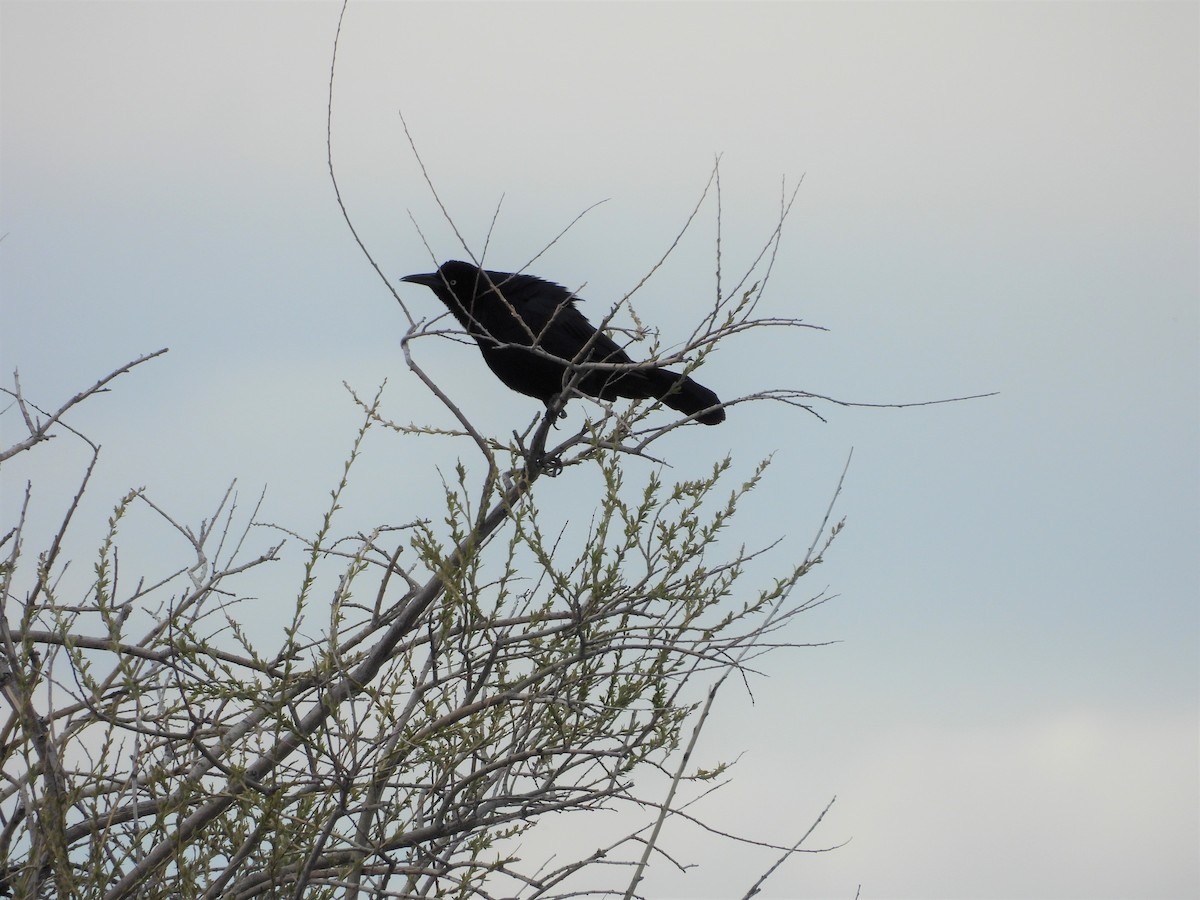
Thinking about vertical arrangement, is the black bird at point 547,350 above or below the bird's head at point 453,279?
below

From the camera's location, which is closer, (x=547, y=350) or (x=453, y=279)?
(x=547, y=350)

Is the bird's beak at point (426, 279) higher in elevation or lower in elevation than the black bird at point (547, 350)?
higher

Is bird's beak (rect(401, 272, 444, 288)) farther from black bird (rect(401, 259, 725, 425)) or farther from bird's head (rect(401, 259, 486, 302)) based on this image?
black bird (rect(401, 259, 725, 425))

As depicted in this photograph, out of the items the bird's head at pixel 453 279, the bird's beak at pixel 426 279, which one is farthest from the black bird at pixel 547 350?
the bird's beak at pixel 426 279

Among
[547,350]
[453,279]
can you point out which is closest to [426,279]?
[453,279]

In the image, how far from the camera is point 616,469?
13.9 ft

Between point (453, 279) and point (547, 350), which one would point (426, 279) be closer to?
point (453, 279)

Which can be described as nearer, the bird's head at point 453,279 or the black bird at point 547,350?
the black bird at point 547,350

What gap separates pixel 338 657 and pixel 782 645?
1.66 m

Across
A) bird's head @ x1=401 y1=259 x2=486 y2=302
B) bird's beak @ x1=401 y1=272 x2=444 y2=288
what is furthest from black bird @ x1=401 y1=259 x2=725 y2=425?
bird's beak @ x1=401 y1=272 x2=444 y2=288

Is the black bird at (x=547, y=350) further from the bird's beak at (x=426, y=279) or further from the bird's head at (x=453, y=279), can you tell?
the bird's beak at (x=426, y=279)

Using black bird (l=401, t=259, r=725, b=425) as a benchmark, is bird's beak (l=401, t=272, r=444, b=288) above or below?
above

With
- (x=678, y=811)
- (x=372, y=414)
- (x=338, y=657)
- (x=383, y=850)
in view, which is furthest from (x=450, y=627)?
(x=372, y=414)

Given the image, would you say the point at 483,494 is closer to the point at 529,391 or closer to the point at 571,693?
the point at 571,693
